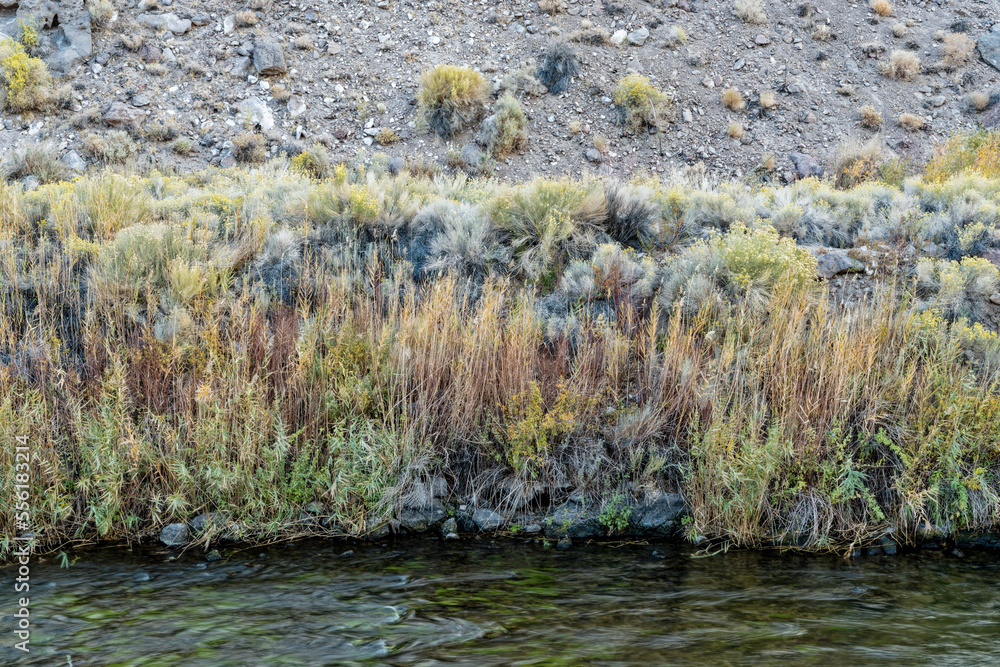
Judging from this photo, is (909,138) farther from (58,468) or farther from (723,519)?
(58,468)

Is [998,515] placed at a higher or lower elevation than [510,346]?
lower

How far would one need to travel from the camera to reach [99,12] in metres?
18.0

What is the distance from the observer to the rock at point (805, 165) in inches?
620

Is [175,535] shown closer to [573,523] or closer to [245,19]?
[573,523]

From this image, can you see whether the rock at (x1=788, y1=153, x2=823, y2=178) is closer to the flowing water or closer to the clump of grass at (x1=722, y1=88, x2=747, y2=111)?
the clump of grass at (x1=722, y1=88, x2=747, y2=111)

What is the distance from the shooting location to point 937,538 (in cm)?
443

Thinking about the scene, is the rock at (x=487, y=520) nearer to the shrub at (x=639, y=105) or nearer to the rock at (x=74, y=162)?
the rock at (x=74, y=162)

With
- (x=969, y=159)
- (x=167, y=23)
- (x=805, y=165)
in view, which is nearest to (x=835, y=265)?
(x=969, y=159)

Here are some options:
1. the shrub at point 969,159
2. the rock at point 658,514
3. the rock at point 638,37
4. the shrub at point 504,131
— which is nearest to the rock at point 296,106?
the shrub at point 504,131

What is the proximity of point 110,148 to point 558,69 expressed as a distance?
34.6ft

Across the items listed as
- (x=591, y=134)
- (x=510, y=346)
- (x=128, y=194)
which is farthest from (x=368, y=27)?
(x=510, y=346)

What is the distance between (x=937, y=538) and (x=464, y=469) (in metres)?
3.07

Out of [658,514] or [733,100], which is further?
[733,100]

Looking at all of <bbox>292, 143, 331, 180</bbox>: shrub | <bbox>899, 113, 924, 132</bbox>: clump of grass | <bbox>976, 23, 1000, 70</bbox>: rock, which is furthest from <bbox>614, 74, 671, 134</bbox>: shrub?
<bbox>976, 23, 1000, 70</bbox>: rock
